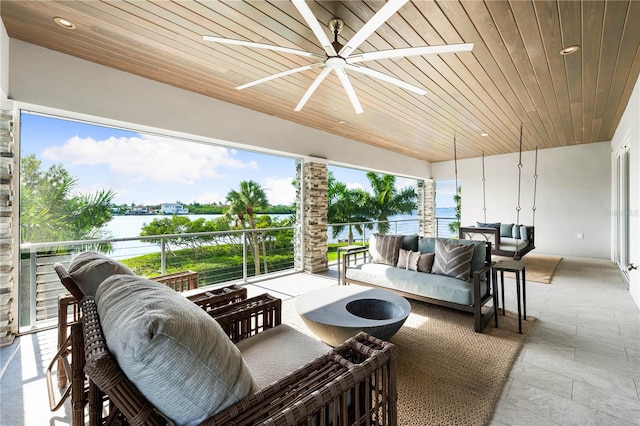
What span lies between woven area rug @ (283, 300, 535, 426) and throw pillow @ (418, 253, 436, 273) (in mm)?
524

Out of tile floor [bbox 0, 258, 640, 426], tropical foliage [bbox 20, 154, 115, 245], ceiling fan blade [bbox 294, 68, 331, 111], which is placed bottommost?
tile floor [bbox 0, 258, 640, 426]

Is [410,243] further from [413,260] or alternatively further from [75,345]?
[75,345]

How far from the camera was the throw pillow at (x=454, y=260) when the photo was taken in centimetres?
321

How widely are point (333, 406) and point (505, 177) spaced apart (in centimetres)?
912

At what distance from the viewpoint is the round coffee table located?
2.10m

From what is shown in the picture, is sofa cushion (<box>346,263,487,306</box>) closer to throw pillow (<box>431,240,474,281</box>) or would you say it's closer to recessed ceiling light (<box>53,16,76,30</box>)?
throw pillow (<box>431,240,474,281</box>)

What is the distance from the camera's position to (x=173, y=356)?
0.77 meters

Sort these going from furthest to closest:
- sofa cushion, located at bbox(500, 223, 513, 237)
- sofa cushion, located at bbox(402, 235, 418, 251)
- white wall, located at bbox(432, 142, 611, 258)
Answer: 1. white wall, located at bbox(432, 142, 611, 258)
2. sofa cushion, located at bbox(500, 223, 513, 237)
3. sofa cushion, located at bbox(402, 235, 418, 251)

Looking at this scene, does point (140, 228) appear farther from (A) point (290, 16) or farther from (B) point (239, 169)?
(A) point (290, 16)

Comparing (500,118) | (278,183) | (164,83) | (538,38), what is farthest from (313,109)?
(278,183)

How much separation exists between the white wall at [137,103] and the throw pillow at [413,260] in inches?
108

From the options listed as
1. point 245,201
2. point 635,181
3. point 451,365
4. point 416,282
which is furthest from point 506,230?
point 245,201

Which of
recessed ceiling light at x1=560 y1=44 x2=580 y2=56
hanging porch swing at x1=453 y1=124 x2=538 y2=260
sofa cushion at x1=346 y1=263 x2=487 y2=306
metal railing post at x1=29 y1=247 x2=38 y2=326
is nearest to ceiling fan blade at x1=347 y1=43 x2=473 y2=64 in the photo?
recessed ceiling light at x1=560 y1=44 x2=580 y2=56

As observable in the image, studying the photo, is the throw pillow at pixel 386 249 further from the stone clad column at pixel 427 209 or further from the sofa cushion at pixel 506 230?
the stone clad column at pixel 427 209
